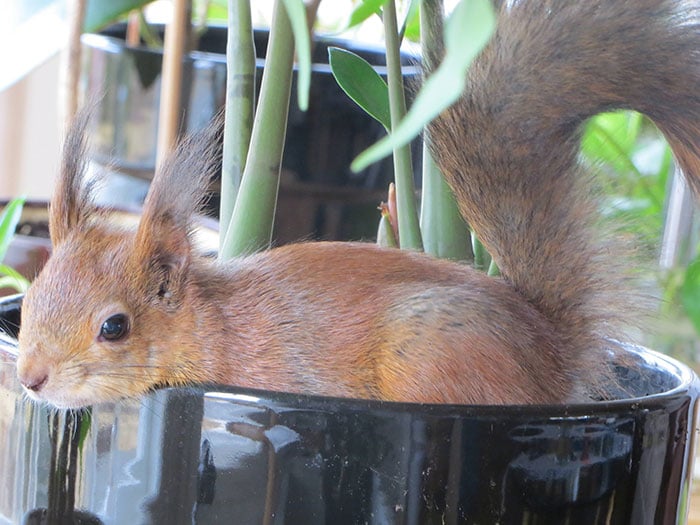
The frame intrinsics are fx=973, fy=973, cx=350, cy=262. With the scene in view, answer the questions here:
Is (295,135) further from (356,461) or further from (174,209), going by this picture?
(356,461)

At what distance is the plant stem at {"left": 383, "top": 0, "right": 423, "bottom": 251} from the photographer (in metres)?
0.59

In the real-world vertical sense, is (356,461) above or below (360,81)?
below

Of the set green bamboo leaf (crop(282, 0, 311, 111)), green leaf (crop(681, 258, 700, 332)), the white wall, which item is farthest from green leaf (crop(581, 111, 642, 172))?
the white wall

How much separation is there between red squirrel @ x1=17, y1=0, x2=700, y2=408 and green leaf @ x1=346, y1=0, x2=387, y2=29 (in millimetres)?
66

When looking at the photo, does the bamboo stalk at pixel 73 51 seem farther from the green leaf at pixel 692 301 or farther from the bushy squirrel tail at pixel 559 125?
the green leaf at pixel 692 301

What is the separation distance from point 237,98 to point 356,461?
0.27 m

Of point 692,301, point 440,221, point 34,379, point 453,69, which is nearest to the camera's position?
point 453,69

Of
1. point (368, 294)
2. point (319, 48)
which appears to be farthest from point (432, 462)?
point (319, 48)

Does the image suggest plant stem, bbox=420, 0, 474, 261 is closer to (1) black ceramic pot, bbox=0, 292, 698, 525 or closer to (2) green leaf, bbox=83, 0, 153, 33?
(1) black ceramic pot, bbox=0, 292, 698, 525

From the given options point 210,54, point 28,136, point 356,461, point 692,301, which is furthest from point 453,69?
point 28,136

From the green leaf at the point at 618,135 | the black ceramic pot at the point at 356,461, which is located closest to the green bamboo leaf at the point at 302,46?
the black ceramic pot at the point at 356,461

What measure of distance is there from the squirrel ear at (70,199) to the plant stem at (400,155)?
0.63ft

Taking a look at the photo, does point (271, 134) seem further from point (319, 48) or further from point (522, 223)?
point (319, 48)

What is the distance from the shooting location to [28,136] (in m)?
2.10
